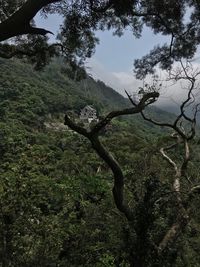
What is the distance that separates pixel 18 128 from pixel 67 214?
73.5 metres

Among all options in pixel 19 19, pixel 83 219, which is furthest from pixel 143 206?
pixel 83 219

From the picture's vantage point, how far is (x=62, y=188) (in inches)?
842

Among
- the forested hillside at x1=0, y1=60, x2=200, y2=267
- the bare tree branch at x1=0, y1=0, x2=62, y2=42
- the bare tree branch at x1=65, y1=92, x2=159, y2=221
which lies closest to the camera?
the bare tree branch at x1=0, y1=0, x2=62, y2=42

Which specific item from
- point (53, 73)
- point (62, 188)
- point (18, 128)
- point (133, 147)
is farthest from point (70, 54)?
point (53, 73)

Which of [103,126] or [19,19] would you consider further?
[103,126]

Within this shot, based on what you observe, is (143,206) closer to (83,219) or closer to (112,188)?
(112,188)

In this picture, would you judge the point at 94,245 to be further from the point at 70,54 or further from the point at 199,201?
the point at 70,54

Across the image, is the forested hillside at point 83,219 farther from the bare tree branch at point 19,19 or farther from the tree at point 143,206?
the bare tree branch at point 19,19

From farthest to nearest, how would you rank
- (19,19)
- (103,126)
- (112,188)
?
(112,188)
(103,126)
(19,19)

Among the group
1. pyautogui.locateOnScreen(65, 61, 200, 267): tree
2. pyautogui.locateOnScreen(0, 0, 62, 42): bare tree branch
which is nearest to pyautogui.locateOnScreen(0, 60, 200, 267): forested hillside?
pyautogui.locateOnScreen(65, 61, 200, 267): tree

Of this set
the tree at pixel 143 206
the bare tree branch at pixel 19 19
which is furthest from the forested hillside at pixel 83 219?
the bare tree branch at pixel 19 19

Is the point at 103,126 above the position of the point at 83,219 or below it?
above

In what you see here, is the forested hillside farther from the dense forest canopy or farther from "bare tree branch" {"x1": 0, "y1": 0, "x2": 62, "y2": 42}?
"bare tree branch" {"x1": 0, "y1": 0, "x2": 62, "y2": 42}

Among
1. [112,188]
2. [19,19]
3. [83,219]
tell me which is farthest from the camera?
[83,219]
